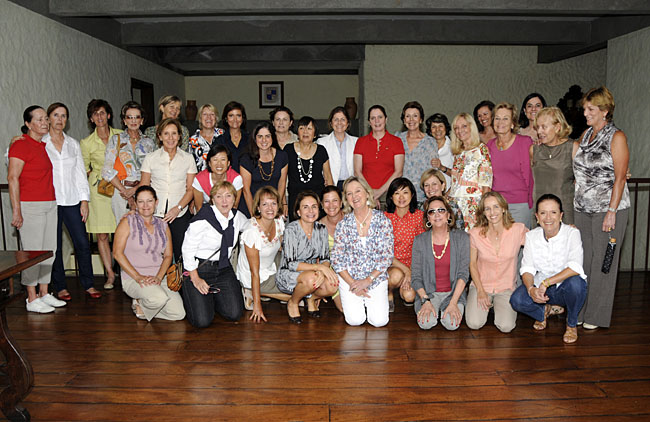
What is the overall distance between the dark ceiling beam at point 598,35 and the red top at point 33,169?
250 inches

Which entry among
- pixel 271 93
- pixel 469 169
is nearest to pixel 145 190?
pixel 469 169

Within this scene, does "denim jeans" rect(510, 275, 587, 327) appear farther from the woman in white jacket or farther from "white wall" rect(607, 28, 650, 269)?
"white wall" rect(607, 28, 650, 269)

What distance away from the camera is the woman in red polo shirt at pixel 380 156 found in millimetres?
4059

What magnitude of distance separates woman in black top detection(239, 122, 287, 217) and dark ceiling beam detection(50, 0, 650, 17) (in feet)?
→ 6.60

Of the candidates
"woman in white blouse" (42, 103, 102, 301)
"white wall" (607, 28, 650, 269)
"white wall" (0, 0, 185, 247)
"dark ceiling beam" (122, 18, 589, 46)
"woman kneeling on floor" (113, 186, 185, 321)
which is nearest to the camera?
"woman kneeling on floor" (113, 186, 185, 321)

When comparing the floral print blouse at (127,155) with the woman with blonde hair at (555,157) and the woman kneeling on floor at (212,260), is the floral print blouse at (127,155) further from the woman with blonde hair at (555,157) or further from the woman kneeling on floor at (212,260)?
the woman with blonde hair at (555,157)

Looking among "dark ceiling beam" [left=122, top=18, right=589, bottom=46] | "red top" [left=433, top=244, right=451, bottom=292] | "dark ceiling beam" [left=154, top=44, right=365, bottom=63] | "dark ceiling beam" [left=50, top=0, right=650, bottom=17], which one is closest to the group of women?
"red top" [left=433, top=244, right=451, bottom=292]

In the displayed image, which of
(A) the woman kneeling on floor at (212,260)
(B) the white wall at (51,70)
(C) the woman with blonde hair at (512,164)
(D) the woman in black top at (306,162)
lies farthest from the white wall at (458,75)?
(A) the woman kneeling on floor at (212,260)

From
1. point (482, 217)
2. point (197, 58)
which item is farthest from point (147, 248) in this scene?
point (197, 58)

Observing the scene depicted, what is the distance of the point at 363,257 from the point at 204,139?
174cm

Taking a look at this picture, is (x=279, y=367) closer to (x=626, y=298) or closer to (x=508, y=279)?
(x=508, y=279)

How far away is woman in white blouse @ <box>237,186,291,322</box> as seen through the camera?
11.7ft

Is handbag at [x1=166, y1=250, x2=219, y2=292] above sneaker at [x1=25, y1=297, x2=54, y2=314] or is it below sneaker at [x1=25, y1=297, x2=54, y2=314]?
above

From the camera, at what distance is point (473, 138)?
371 cm
